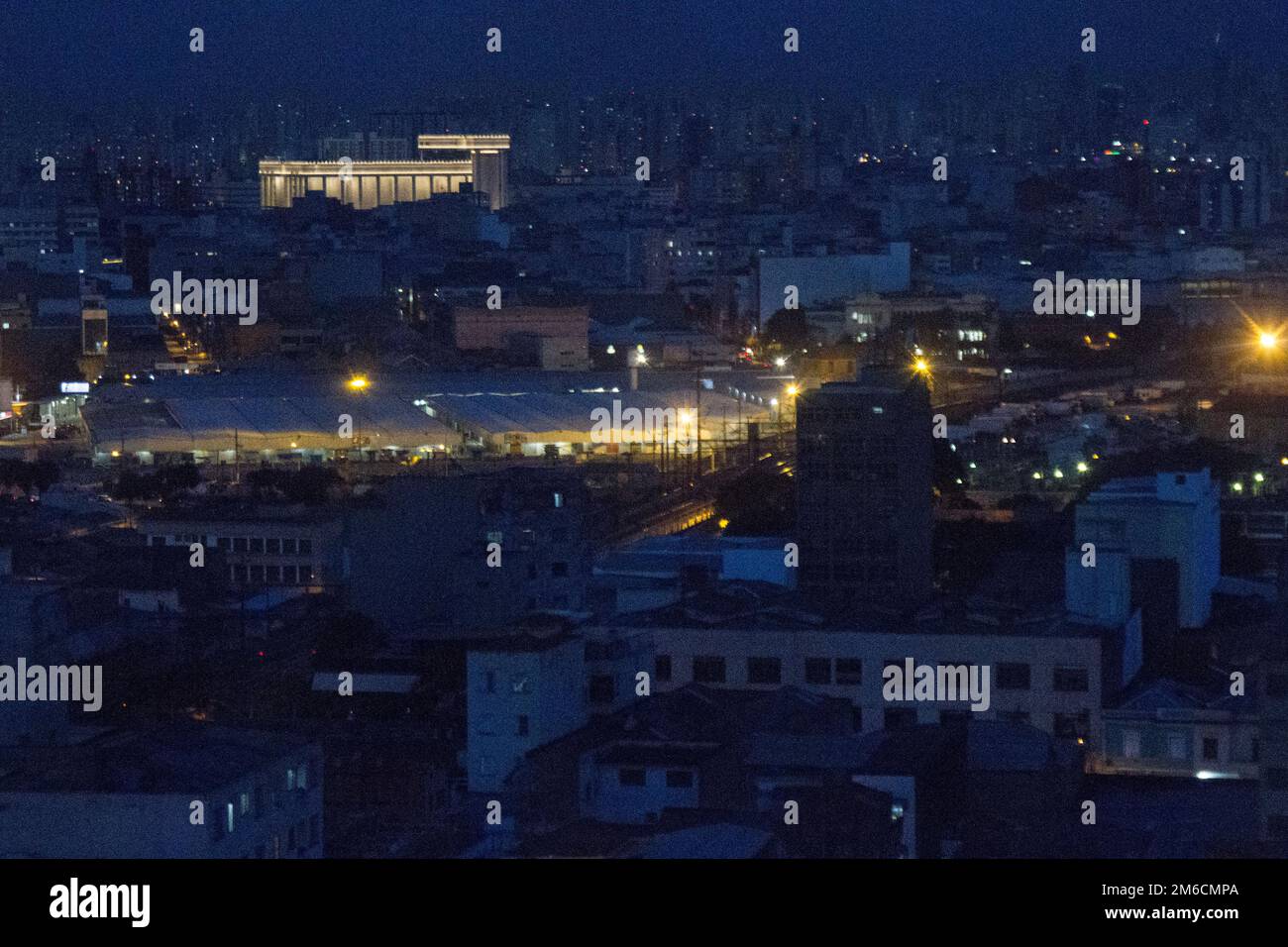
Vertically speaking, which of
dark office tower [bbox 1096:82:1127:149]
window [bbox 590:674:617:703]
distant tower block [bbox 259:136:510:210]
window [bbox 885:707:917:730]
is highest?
dark office tower [bbox 1096:82:1127:149]

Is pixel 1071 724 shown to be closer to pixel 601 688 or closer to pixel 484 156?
pixel 601 688

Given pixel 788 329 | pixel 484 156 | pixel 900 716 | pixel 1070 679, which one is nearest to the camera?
pixel 900 716

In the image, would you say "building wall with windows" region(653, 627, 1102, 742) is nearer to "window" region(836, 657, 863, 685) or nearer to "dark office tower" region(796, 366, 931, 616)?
"window" region(836, 657, 863, 685)

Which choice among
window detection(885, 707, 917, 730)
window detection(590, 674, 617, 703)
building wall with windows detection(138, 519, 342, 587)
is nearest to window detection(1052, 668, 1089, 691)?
window detection(885, 707, 917, 730)

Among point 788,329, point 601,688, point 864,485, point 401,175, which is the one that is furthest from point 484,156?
point 601,688

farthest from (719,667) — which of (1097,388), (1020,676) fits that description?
(1097,388)

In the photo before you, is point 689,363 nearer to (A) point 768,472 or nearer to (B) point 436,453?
(B) point 436,453

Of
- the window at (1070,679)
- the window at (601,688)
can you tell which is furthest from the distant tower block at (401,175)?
the window at (601,688)
